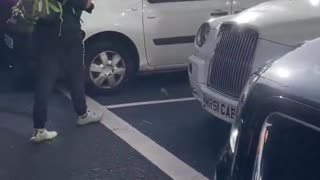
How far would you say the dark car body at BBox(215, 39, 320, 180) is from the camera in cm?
225

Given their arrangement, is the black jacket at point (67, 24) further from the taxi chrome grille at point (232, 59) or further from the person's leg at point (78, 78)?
the taxi chrome grille at point (232, 59)

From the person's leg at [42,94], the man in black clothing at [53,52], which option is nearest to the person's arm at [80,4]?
the man in black clothing at [53,52]

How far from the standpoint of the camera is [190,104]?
6.86 meters

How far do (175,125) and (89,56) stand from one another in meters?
1.48

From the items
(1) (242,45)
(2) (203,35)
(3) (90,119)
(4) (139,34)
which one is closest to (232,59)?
(1) (242,45)

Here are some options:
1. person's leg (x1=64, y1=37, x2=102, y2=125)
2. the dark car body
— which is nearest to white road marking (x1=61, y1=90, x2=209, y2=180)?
person's leg (x1=64, y1=37, x2=102, y2=125)

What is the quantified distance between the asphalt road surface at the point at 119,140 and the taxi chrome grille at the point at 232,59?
0.63m

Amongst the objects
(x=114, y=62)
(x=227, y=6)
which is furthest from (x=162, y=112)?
(x=227, y=6)

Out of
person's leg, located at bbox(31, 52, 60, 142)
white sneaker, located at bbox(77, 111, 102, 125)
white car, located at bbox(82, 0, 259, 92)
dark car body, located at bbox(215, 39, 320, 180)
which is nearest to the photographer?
dark car body, located at bbox(215, 39, 320, 180)

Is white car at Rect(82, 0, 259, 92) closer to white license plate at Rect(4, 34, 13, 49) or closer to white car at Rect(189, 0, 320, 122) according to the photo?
white license plate at Rect(4, 34, 13, 49)

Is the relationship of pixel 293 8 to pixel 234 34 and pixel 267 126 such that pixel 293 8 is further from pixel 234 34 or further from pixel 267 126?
pixel 267 126

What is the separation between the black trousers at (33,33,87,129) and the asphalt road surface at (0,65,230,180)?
34 cm

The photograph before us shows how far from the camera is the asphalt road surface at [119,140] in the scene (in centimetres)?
495

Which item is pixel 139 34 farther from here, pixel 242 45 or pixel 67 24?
pixel 242 45
